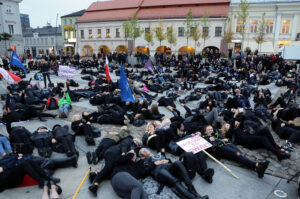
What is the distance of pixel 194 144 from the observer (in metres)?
5.79

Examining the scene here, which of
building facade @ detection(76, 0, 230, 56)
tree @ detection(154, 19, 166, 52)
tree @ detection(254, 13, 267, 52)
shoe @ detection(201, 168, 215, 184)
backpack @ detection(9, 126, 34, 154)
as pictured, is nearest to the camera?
shoe @ detection(201, 168, 215, 184)

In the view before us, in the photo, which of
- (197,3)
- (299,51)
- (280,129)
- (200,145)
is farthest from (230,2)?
(200,145)

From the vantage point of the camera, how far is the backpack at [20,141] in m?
6.24

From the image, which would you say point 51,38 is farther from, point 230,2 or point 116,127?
point 116,127

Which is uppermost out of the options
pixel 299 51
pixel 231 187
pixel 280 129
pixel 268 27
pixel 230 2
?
pixel 230 2

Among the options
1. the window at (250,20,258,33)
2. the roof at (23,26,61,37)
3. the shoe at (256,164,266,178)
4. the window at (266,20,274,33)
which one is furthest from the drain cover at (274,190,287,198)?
the roof at (23,26,61,37)

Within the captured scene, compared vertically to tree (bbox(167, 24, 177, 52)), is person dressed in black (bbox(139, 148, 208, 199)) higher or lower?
lower

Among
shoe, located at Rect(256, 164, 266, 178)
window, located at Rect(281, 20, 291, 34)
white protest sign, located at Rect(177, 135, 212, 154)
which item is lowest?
shoe, located at Rect(256, 164, 266, 178)

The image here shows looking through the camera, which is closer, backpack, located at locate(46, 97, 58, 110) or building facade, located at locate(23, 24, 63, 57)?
backpack, located at locate(46, 97, 58, 110)

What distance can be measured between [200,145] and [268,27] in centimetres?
3773

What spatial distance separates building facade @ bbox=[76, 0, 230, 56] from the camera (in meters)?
39.1

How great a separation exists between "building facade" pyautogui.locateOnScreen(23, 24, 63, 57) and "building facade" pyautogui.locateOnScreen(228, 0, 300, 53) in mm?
52071

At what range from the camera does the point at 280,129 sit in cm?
760

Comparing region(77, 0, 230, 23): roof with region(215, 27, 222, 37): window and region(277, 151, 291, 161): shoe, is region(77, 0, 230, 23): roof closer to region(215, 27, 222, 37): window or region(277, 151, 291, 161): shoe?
region(215, 27, 222, 37): window
